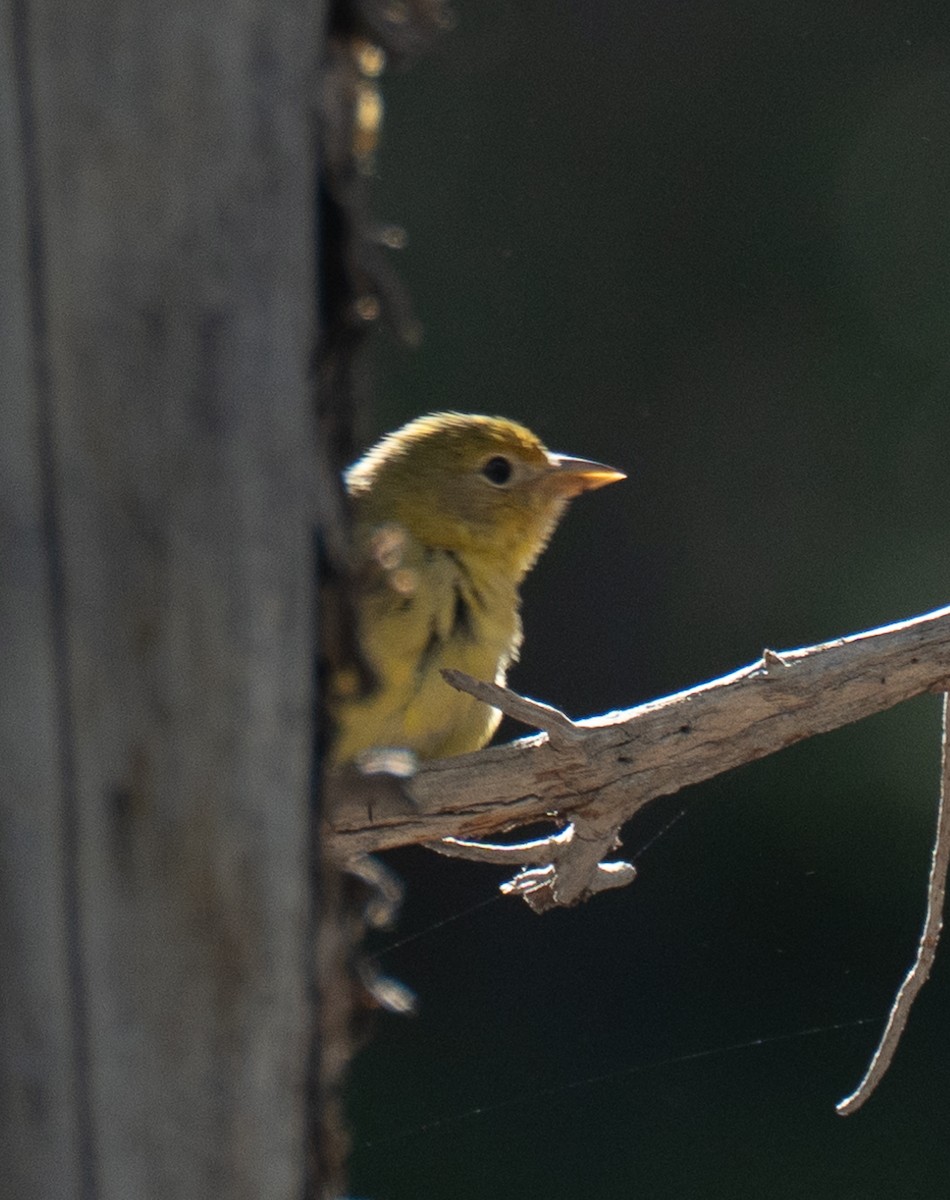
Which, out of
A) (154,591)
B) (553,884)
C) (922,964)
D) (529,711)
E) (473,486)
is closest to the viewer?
(154,591)

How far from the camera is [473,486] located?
3902 mm

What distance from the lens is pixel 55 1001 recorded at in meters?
1.24

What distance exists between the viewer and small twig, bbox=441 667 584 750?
2865 millimetres

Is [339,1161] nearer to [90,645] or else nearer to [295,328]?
[90,645]

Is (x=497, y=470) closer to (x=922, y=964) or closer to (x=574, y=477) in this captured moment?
(x=574, y=477)

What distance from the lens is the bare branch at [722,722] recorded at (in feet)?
9.64

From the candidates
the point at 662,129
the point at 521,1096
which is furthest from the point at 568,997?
the point at 662,129

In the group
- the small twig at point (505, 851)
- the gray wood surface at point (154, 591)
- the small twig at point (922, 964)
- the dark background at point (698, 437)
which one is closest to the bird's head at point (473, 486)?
the small twig at point (505, 851)

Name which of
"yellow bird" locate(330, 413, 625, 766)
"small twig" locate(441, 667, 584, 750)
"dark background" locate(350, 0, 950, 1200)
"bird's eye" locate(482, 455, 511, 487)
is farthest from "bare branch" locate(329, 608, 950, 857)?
"dark background" locate(350, 0, 950, 1200)

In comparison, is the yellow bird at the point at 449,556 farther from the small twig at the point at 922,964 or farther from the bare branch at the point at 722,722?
the small twig at the point at 922,964

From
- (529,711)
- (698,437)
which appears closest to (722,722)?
(529,711)

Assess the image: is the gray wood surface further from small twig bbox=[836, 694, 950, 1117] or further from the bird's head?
the bird's head

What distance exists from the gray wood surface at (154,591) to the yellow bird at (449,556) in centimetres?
183

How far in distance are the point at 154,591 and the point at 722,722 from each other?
6.03 feet
